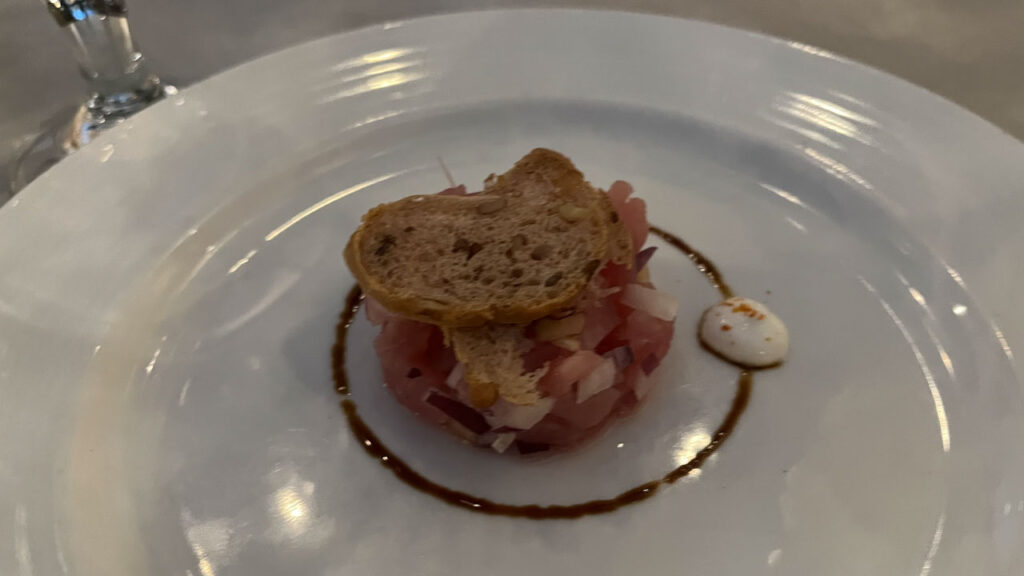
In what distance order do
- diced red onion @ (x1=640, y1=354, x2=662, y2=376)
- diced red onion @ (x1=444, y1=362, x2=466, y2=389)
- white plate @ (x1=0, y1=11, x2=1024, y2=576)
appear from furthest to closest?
diced red onion @ (x1=640, y1=354, x2=662, y2=376) < diced red onion @ (x1=444, y1=362, x2=466, y2=389) < white plate @ (x1=0, y1=11, x2=1024, y2=576)

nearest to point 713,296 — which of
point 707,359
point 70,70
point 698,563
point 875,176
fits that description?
point 707,359

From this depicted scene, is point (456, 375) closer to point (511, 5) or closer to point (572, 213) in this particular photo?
point (572, 213)

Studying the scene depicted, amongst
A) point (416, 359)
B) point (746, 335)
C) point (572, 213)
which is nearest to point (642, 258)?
point (572, 213)

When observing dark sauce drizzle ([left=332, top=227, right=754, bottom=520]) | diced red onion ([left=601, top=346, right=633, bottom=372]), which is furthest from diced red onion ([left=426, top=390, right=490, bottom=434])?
diced red onion ([left=601, top=346, right=633, bottom=372])

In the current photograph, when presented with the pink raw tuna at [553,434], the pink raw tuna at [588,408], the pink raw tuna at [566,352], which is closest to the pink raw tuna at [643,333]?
the pink raw tuna at [566,352]

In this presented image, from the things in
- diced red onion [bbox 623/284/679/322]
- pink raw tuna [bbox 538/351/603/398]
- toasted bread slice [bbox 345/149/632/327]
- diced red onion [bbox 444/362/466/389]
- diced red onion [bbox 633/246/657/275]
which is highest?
toasted bread slice [bbox 345/149/632/327]

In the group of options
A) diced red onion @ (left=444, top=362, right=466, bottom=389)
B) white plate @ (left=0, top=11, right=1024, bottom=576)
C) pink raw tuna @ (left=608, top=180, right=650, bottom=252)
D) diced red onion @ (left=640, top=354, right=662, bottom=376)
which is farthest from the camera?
pink raw tuna @ (left=608, top=180, right=650, bottom=252)

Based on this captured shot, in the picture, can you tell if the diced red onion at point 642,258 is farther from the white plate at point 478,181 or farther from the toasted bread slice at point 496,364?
the toasted bread slice at point 496,364

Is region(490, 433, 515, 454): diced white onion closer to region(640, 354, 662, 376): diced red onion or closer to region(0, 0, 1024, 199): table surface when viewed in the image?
region(640, 354, 662, 376): diced red onion
